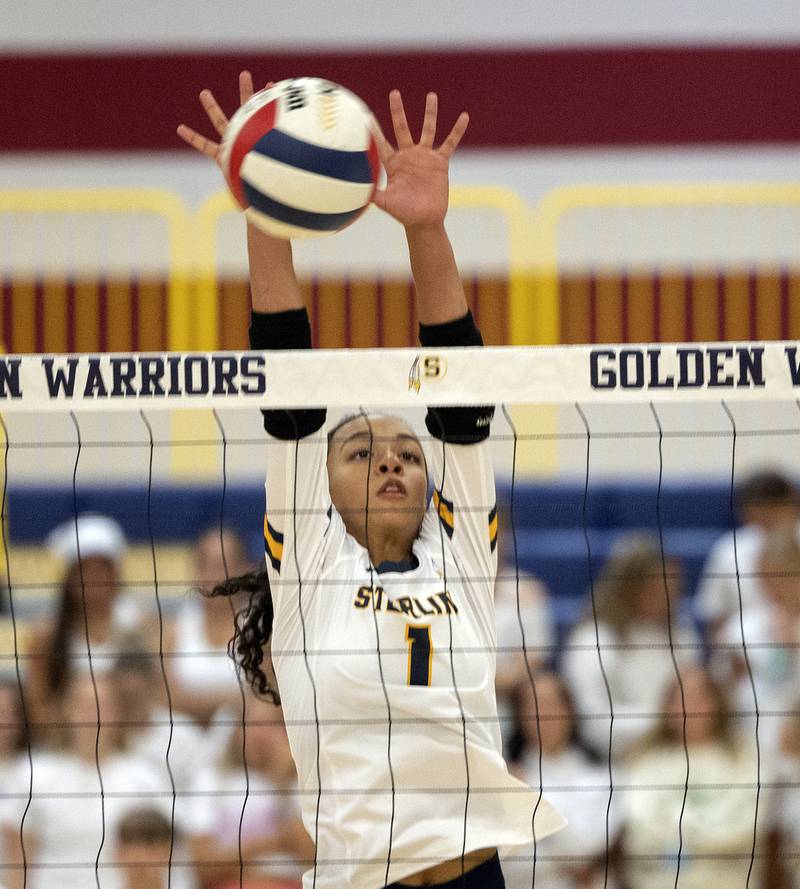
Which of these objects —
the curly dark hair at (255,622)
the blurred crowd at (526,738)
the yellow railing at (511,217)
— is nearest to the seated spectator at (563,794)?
the blurred crowd at (526,738)

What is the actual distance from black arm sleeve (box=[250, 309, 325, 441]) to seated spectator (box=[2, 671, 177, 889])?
171 cm

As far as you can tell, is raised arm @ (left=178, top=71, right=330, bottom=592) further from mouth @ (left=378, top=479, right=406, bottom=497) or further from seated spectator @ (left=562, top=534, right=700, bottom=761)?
seated spectator @ (left=562, top=534, right=700, bottom=761)

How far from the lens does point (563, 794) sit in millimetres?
4590

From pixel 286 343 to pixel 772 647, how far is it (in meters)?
2.76

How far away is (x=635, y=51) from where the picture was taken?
25.9 feet

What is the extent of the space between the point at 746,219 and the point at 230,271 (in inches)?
111

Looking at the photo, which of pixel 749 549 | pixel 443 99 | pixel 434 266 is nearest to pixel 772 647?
pixel 749 549

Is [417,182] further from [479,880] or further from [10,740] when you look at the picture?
[10,740]

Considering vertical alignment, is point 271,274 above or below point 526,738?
above

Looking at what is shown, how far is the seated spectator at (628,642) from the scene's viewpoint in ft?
16.9

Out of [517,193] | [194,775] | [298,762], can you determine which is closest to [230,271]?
[517,193]

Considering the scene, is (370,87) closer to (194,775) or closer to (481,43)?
(481,43)

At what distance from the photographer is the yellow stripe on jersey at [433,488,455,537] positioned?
112 inches

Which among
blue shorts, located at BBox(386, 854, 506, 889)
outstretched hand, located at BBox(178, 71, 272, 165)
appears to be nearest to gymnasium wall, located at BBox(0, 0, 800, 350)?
outstretched hand, located at BBox(178, 71, 272, 165)
